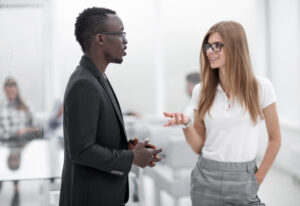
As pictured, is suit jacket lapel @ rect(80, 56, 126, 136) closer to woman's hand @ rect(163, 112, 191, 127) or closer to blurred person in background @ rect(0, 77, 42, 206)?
woman's hand @ rect(163, 112, 191, 127)

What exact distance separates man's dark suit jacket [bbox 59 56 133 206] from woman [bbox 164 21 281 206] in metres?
0.34

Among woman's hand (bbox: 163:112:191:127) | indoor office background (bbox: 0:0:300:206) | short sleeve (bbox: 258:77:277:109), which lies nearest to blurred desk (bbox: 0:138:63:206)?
indoor office background (bbox: 0:0:300:206)

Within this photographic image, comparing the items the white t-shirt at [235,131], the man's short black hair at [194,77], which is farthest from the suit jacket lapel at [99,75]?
the man's short black hair at [194,77]

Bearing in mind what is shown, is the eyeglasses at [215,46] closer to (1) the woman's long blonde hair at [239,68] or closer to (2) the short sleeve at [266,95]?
(1) the woman's long blonde hair at [239,68]

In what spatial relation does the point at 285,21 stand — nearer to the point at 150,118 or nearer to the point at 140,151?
the point at 150,118

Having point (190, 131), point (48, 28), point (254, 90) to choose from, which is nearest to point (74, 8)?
point (48, 28)

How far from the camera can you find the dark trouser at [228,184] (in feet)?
4.98

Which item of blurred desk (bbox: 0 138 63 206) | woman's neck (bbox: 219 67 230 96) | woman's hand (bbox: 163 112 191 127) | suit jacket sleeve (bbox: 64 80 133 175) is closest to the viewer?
suit jacket sleeve (bbox: 64 80 133 175)

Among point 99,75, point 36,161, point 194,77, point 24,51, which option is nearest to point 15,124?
point 36,161

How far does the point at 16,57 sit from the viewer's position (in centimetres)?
187

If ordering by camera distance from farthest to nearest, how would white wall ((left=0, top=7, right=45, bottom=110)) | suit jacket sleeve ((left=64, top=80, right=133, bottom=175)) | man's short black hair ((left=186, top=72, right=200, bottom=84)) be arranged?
man's short black hair ((left=186, top=72, right=200, bottom=84)) < white wall ((left=0, top=7, right=45, bottom=110)) < suit jacket sleeve ((left=64, top=80, right=133, bottom=175))

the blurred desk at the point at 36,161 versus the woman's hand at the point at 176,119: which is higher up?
the woman's hand at the point at 176,119

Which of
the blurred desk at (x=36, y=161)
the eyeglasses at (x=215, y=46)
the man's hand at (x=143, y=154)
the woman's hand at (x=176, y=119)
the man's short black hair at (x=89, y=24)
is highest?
the man's short black hair at (x=89, y=24)

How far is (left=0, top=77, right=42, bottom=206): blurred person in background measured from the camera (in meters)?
1.87
